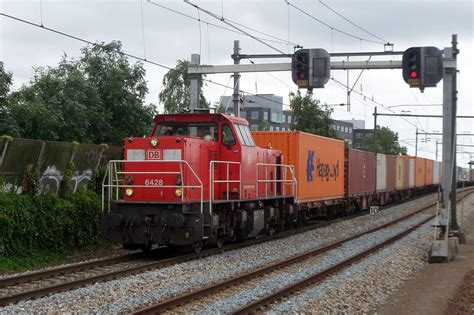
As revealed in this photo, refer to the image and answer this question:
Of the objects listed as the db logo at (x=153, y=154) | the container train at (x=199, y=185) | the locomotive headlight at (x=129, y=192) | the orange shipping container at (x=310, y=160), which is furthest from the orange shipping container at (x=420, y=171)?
the locomotive headlight at (x=129, y=192)

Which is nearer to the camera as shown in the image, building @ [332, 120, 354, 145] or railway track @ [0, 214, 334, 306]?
railway track @ [0, 214, 334, 306]

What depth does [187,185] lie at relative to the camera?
1285cm

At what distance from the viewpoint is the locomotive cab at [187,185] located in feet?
41.0

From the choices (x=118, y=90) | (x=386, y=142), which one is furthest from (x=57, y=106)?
(x=386, y=142)

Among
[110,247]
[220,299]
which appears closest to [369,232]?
[110,247]

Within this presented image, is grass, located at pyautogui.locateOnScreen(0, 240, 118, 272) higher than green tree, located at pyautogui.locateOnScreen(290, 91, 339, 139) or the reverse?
the reverse

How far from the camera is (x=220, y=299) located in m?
8.99

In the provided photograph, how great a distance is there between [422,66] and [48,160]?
36.3ft

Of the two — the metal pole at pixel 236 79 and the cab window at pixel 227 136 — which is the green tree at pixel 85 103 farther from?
the cab window at pixel 227 136

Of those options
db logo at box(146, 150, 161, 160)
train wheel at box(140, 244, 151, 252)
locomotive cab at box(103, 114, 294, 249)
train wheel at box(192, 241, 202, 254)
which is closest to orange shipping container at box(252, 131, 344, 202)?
locomotive cab at box(103, 114, 294, 249)

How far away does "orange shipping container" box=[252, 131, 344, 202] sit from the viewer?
19.0m

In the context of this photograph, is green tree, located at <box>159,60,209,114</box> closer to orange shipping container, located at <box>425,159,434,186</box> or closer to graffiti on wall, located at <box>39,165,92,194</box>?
orange shipping container, located at <box>425,159,434,186</box>

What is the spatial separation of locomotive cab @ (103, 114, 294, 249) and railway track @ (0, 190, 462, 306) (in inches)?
16.3

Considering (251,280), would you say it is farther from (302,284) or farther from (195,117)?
(195,117)
